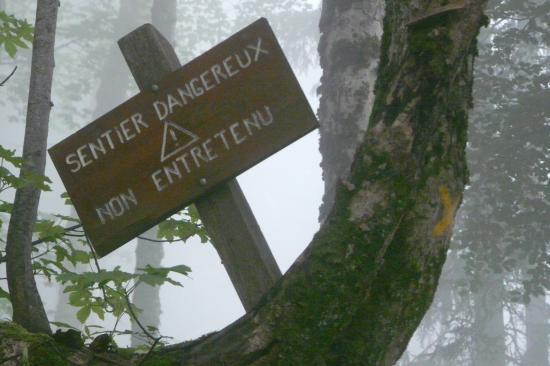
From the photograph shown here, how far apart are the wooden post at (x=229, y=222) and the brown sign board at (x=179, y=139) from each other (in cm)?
8

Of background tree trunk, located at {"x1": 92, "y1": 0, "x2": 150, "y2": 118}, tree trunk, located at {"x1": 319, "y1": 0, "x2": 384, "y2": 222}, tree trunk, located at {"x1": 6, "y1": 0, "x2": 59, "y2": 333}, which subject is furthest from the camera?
background tree trunk, located at {"x1": 92, "y1": 0, "x2": 150, "y2": 118}

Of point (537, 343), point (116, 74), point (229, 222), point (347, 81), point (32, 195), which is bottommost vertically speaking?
point (537, 343)

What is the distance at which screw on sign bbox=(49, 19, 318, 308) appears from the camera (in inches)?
72.4

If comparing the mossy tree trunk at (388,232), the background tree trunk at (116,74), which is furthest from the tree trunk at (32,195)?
the background tree trunk at (116,74)

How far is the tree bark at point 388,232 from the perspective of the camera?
1.45m

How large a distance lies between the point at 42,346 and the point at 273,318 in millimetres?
585

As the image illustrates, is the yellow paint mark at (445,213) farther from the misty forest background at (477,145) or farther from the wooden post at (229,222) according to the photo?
the misty forest background at (477,145)

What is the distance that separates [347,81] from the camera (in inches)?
Result: 153

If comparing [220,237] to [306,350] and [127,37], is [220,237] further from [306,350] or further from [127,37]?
[127,37]

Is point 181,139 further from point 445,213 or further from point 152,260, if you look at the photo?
point 152,260

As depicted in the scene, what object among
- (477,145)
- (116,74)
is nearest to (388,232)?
(477,145)

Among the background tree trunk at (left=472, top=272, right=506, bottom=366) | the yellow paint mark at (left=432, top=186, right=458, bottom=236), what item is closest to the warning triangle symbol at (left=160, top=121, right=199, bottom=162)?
the yellow paint mark at (left=432, top=186, right=458, bottom=236)

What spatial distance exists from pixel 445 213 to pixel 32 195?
4.27ft

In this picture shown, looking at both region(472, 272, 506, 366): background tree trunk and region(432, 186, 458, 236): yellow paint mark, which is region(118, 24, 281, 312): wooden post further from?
region(472, 272, 506, 366): background tree trunk
